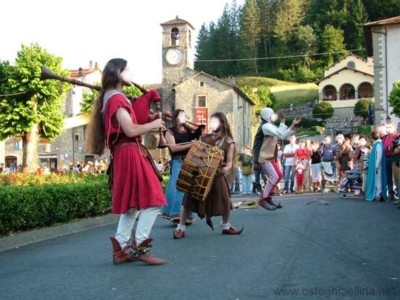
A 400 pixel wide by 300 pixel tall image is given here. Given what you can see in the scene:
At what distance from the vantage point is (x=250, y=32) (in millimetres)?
122938

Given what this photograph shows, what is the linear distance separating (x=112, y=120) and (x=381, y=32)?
3986cm

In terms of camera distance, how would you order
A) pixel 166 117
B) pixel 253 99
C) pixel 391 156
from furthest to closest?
pixel 253 99 < pixel 391 156 < pixel 166 117

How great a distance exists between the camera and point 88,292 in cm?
444

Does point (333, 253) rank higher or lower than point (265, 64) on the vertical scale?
lower

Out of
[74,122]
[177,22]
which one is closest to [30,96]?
[74,122]

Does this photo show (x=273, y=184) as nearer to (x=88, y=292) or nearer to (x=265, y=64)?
(x=88, y=292)

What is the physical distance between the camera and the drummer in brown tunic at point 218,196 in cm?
799

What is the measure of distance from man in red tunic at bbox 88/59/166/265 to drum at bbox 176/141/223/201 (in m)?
1.75

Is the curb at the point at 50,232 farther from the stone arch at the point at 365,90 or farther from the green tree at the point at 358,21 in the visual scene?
the green tree at the point at 358,21

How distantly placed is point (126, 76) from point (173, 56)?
67199 mm

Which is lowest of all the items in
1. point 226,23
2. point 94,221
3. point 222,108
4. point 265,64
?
point 94,221

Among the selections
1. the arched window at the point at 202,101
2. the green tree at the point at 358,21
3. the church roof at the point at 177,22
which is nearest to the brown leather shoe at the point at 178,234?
the arched window at the point at 202,101

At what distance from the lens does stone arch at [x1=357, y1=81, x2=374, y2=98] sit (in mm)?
84294

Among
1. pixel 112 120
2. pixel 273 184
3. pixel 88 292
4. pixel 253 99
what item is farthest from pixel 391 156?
pixel 253 99
